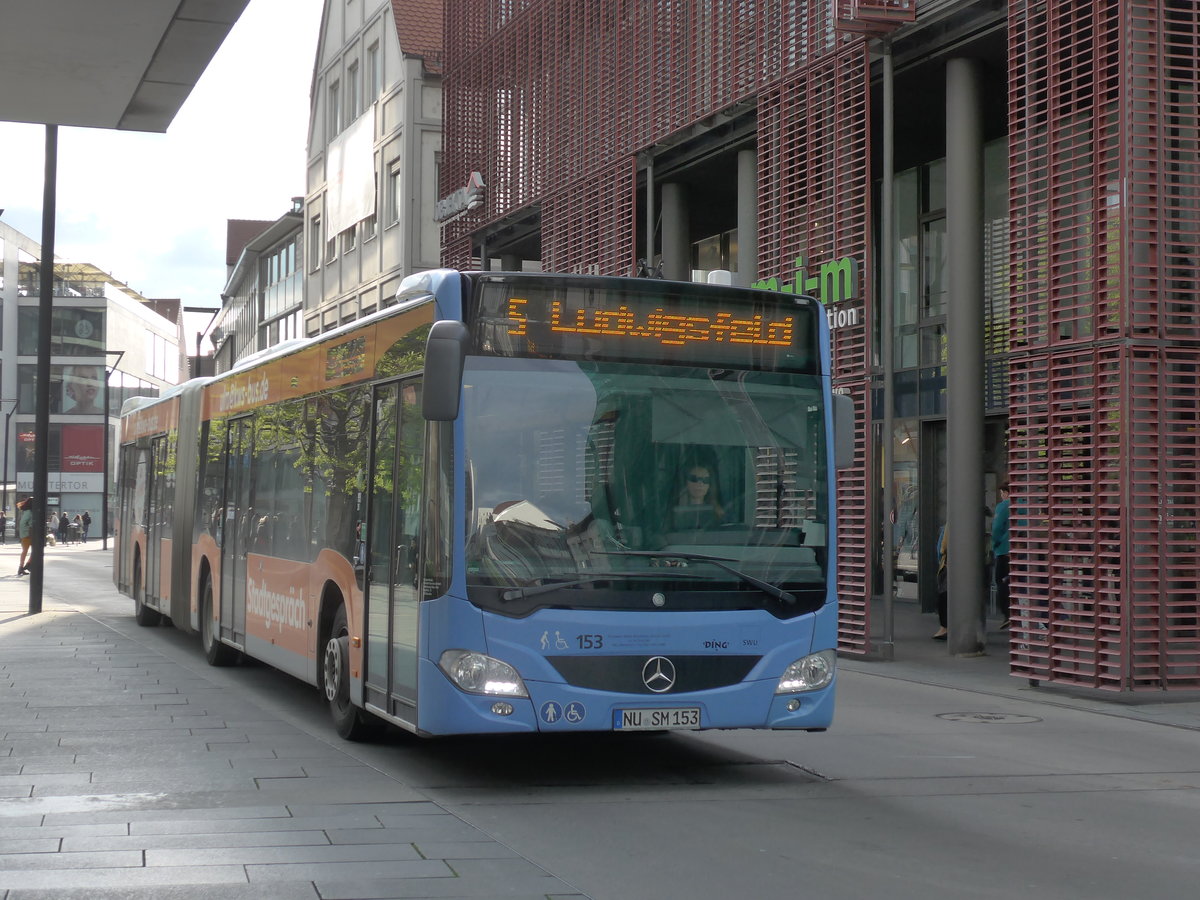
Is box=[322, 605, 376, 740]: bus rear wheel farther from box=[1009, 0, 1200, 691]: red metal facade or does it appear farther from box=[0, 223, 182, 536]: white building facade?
box=[0, 223, 182, 536]: white building facade

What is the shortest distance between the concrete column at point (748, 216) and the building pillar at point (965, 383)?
4235 millimetres

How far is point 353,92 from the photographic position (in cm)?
4744

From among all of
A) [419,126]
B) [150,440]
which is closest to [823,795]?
[150,440]

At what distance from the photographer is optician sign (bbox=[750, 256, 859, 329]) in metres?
18.6

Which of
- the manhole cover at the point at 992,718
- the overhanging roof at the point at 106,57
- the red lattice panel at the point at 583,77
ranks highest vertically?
the red lattice panel at the point at 583,77

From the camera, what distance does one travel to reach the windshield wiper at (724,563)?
29.3 feet

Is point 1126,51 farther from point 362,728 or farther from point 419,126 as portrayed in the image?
point 419,126

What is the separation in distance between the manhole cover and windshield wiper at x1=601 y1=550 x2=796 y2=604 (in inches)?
156

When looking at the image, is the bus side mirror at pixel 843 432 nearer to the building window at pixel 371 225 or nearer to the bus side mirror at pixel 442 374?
the bus side mirror at pixel 442 374

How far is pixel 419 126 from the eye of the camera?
1624 inches

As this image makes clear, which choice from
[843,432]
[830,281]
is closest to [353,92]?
[830,281]

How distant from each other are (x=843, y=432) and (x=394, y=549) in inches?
110

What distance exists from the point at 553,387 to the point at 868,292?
9.94 metres

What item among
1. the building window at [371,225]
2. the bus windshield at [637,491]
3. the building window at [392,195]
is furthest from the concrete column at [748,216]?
the building window at [371,225]
